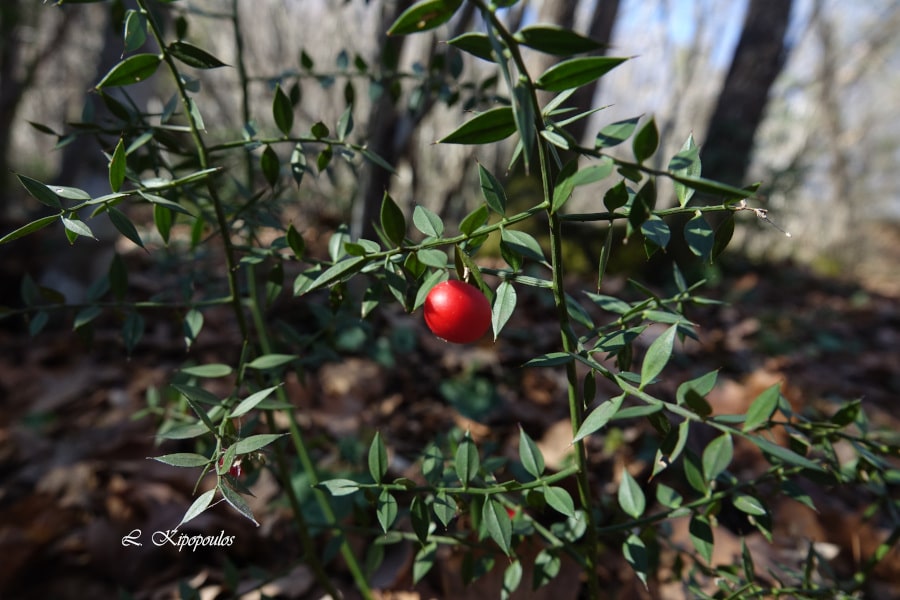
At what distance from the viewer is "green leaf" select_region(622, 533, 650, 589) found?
549mm

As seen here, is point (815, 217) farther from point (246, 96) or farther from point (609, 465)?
point (246, 96)

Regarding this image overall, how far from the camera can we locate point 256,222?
2.36 ft

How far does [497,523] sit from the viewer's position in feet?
1.71

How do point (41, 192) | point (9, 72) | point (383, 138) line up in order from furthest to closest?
point (9, 72) → point (383, 138) → point (41, 192)

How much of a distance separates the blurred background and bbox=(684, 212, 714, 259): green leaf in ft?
0.38

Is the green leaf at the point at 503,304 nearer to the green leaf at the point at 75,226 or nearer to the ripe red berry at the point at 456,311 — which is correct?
the ripe red berry at the point at 456,311

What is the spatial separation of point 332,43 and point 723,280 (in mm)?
2653

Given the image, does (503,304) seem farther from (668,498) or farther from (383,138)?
Result: (383,138)

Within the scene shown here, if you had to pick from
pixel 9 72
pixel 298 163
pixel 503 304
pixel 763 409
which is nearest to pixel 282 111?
pixel 298 163

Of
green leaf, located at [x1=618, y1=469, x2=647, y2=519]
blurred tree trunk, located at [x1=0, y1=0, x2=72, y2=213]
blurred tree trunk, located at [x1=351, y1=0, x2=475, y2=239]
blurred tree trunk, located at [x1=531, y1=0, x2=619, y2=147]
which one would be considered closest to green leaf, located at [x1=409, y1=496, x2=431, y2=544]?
green leaf, located at [x1=618, y1=469, x2=647, y2=519]

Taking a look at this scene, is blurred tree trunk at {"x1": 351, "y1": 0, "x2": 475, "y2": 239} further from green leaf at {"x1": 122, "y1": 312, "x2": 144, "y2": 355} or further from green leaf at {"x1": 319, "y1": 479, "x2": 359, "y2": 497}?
green leaf at {"x1": 319, "y1": 479, "x2": 359, "y2": 497}

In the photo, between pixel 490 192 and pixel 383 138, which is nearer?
pixel 490 192

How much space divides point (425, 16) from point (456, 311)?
234 mm

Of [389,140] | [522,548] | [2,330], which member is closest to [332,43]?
[389,140]
